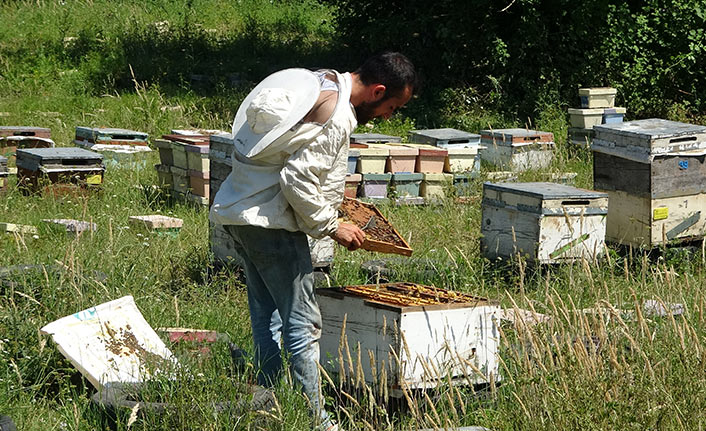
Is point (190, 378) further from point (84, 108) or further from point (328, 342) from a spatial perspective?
point (84, 108)

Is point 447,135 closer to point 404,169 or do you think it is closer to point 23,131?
point 404,169

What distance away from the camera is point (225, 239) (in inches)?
240

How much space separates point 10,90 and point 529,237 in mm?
9880

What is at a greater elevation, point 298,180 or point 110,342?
point 298,180

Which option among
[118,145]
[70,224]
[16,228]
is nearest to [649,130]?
[70,224]

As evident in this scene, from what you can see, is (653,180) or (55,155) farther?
(55,155)

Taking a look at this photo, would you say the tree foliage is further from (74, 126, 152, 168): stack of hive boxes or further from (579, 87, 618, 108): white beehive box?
(74, 126, 152, 168): stack of hive boxes

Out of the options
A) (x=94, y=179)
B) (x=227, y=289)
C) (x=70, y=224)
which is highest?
(x=94, y=179)

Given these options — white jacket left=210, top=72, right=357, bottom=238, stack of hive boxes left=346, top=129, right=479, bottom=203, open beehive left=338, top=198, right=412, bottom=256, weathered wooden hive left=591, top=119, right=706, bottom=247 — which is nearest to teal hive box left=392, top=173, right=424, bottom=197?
stack of hive boxes left=346, top=129, right=479, bottom=203

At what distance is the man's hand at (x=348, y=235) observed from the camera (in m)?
3.86

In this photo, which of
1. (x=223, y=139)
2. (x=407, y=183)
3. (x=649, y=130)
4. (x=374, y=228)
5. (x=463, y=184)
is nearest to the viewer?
(x=374, y=228)

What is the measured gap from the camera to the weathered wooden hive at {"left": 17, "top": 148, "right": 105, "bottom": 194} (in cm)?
802

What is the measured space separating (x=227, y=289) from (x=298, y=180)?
8.07ft

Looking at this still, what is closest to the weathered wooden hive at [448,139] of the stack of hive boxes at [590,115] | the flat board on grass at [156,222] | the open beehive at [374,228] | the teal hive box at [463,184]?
the teal hive box at [463,184]
